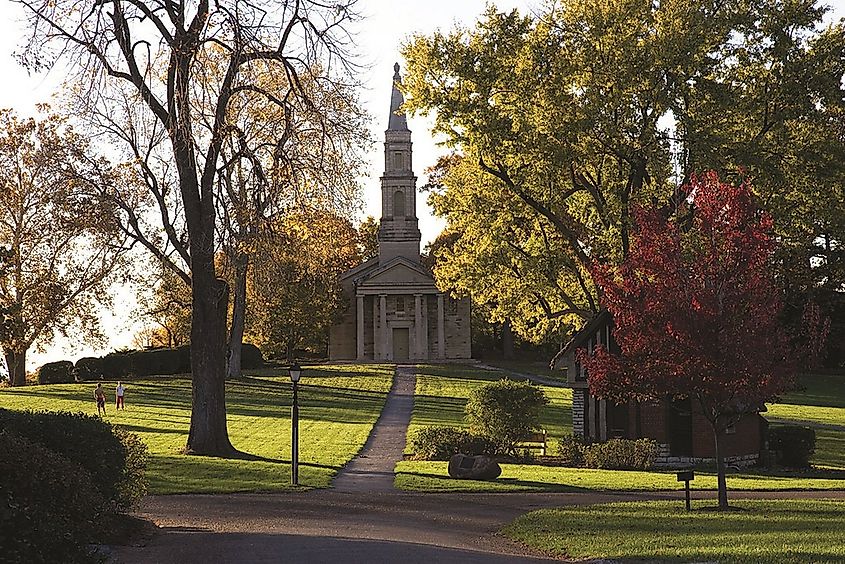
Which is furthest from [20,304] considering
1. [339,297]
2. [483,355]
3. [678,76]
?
[483,355]

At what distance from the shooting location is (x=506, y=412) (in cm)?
3341

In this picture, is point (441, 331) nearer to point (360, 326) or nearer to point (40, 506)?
point (360, 326)

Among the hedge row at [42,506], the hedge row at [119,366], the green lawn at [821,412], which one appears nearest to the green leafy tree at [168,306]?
the hedge row at [119,366]

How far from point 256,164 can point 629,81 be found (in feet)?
39.7

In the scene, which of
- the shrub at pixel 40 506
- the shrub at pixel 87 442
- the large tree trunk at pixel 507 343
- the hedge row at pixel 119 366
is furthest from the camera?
the large tree trunk at pixel 507 343

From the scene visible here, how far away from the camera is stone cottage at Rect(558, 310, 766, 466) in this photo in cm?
3147

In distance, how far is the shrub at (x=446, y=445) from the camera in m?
31.0

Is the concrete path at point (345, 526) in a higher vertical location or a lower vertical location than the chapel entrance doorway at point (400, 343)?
lower

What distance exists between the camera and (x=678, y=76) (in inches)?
1284

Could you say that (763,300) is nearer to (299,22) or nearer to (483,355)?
(299,22)

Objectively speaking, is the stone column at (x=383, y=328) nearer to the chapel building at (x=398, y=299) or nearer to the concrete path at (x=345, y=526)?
the chapel building at (x=398, y=299)

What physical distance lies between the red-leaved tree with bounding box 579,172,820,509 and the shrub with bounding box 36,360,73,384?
164 feet

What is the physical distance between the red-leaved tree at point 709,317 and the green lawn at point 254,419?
9.06m

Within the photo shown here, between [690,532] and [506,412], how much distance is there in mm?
17544
